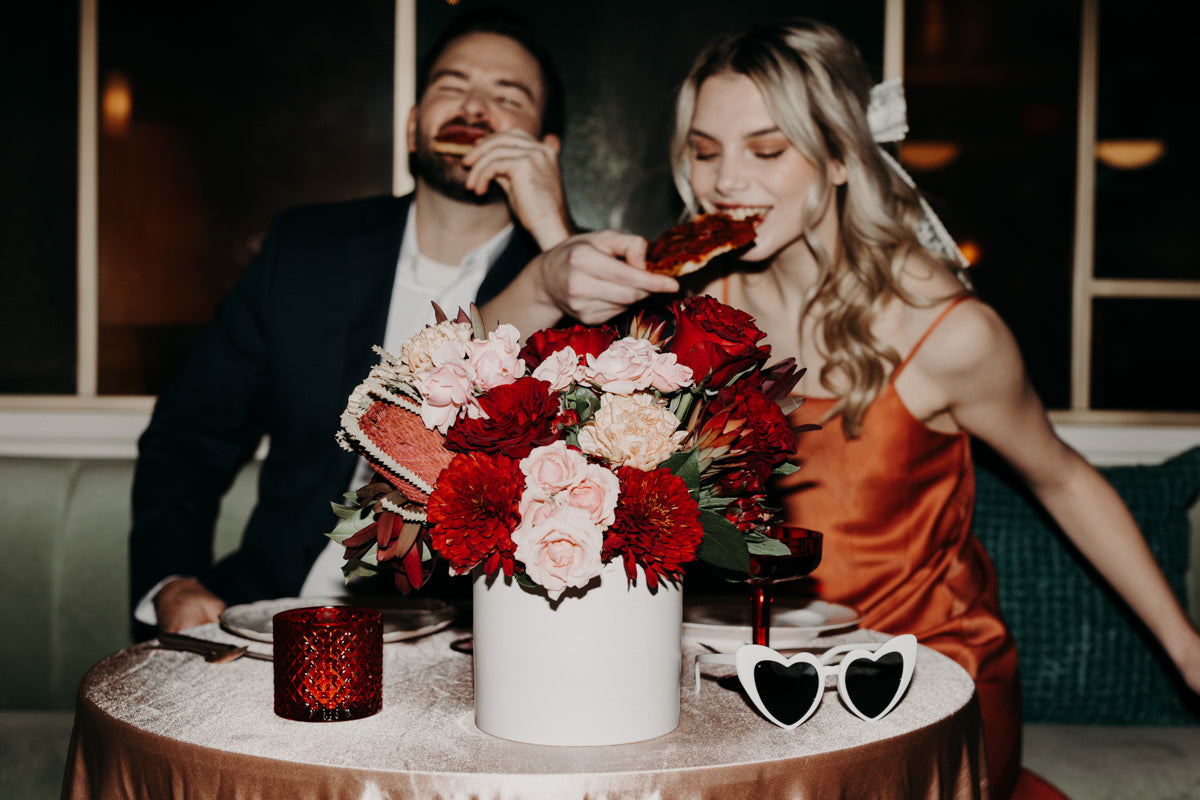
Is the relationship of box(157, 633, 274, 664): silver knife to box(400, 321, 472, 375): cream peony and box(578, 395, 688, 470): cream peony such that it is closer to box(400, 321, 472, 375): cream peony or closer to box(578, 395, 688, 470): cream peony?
box(400, 321, 472, 375): cream peony

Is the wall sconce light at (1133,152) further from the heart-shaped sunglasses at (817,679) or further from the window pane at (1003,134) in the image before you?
the heart-shaped sunglasses at (817,679)

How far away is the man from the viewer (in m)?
2.39

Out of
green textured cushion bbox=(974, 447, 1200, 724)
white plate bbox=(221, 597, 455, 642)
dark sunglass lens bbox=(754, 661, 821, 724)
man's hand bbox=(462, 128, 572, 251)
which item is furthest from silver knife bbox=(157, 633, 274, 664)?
green textured cushion bbox=(974, 447, 1200, 724)

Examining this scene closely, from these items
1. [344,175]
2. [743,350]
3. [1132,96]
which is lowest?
[743,350]

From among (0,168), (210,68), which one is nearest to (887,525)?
(210,68)

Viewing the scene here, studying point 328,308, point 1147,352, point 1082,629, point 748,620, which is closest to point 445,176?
point 328,308

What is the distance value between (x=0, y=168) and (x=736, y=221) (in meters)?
2.46

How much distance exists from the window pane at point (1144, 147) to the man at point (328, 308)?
185cm

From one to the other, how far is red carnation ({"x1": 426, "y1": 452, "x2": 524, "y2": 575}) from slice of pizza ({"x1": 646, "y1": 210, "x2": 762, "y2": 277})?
3.45ft

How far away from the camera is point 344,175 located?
3.26 metres

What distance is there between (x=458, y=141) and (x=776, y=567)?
175 centimetres

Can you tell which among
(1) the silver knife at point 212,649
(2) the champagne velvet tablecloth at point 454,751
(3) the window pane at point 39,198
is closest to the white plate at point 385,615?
(1) the silver knife at point 212,649

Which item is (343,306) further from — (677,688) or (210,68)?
(677,688)

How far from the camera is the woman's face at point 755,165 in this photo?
2.25m
